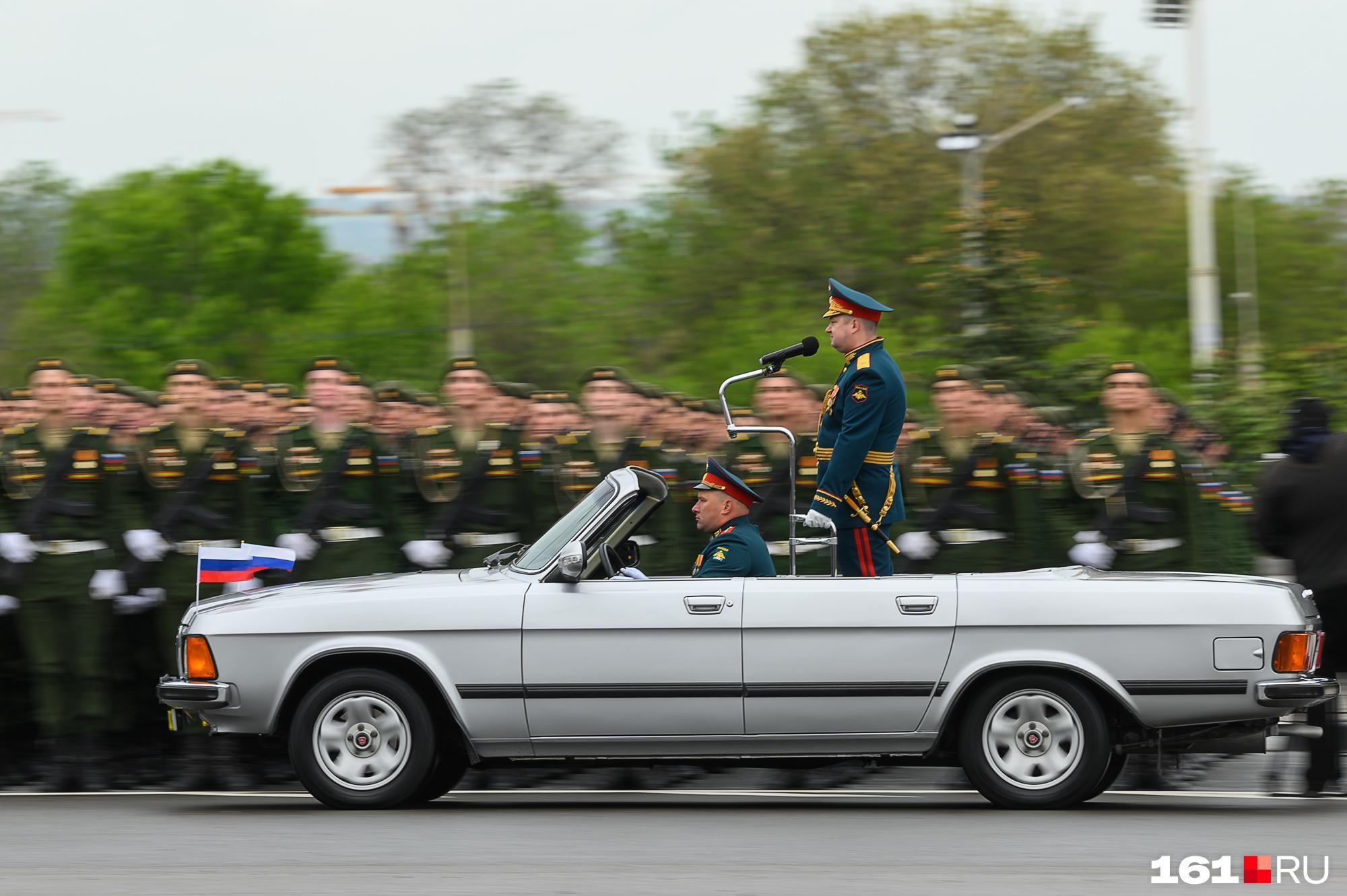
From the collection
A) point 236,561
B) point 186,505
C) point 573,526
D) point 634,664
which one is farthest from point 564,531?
point 186,505

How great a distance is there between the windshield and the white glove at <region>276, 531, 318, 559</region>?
192cm

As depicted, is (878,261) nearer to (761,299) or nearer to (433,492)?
(761,299)

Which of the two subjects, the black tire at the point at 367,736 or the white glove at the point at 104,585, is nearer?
the black tire at the point at 367,736

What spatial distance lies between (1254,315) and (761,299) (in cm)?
1498

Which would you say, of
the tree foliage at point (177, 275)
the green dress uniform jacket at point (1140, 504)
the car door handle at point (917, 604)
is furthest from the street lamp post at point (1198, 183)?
the tree foliage at point (177, 275)

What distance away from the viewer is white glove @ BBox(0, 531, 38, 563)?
9188 mm

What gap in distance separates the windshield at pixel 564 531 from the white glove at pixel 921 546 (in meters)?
2.16

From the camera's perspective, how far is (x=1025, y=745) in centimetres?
757

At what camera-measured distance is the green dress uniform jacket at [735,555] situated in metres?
7.90

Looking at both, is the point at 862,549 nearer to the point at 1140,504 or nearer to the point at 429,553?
the point at 1140,504

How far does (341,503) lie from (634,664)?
8.77ft

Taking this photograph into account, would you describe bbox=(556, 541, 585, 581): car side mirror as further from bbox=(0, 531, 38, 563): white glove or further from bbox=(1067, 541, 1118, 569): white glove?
bbox=(0, 531, 38, 563): white glove

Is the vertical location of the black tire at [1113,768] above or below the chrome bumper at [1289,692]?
below

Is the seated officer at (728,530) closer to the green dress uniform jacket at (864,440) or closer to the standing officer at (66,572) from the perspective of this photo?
the green dress uniform jacket at (864,440)
